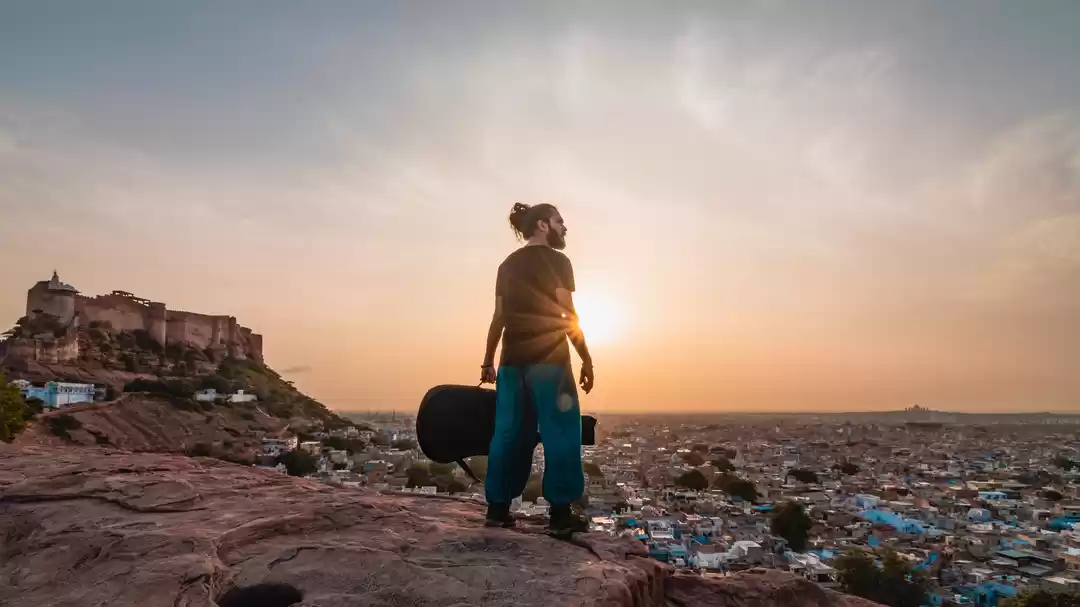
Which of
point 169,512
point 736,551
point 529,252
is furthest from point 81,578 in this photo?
point 736,551

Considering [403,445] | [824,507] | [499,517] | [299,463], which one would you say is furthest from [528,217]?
[403,445]

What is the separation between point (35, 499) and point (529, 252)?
295cm

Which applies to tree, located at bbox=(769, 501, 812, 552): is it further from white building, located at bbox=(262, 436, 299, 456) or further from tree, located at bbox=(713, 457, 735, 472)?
white building, located at bbox=(262, 436, 299, 456)

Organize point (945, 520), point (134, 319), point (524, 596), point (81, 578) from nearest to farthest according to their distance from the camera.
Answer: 1. point (524, 596)
2. point (81, 578)
3. point (945, 520)
4. point (134, 319)

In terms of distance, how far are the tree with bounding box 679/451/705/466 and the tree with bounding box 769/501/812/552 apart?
2901 centimetres

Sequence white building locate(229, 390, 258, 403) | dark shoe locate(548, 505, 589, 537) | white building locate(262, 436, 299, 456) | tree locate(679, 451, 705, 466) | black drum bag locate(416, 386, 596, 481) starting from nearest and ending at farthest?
dark shoe locate(548, 505, 589, 537)
black drum bag locate(416, 386, 596, 481)
white building locate(262, 436, 299, 456)
white building locate(229, 390, 258, 403)
tree locate(679, 451, 705, 466)

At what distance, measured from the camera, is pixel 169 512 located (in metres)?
3.15

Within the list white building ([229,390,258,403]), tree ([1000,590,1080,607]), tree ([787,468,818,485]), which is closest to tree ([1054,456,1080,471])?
tree ([787,468,818,485])

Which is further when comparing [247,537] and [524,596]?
[247,537]

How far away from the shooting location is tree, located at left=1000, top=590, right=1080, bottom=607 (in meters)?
15.7

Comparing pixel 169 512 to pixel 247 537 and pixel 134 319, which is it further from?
pixel 134 319

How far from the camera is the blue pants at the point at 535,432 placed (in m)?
3.24

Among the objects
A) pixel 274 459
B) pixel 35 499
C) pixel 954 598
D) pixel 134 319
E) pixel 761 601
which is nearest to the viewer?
pixel 761 601

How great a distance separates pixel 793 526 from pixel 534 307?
26.3 meters
